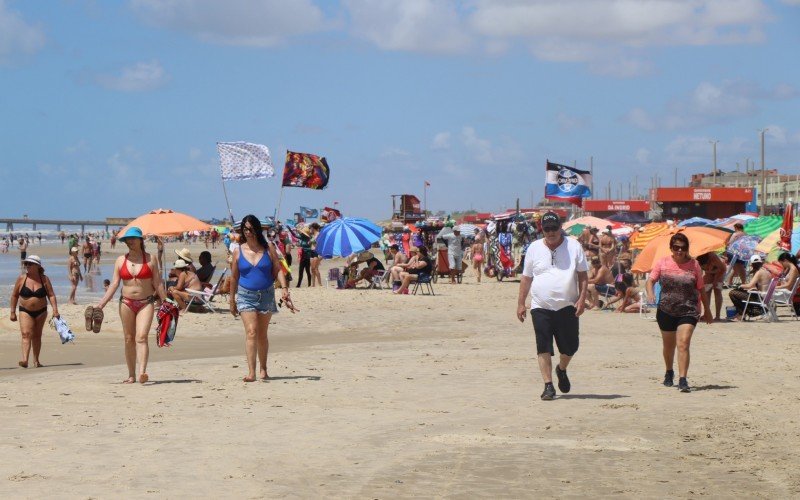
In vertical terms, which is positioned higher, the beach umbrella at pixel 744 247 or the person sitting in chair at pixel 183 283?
the beach umbrella at pixel 744 247

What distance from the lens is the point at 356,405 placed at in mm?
9367

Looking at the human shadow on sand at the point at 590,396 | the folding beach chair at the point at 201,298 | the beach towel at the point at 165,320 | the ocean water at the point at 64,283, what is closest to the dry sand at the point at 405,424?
the human shadow on sand at the point at 590,396

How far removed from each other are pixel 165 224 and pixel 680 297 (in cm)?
1168

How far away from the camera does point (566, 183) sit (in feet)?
105

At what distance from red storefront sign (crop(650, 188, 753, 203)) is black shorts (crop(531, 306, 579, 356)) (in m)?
75.9

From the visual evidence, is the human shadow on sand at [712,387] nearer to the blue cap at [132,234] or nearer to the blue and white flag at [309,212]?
the blue cap at [132,234]

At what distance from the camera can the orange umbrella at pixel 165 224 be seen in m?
19.3

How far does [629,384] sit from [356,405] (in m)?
2.86

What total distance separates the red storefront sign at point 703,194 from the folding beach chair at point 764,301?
66.6 m

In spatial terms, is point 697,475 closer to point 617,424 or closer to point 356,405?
point 617,424

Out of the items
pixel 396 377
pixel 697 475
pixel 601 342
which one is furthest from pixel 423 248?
pixel 697 475

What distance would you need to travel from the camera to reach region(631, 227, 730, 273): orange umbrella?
16.4 metres

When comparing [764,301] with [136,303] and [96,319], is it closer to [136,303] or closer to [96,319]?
[96,319]

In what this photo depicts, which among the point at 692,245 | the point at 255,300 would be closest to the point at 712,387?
the point at 255,300
